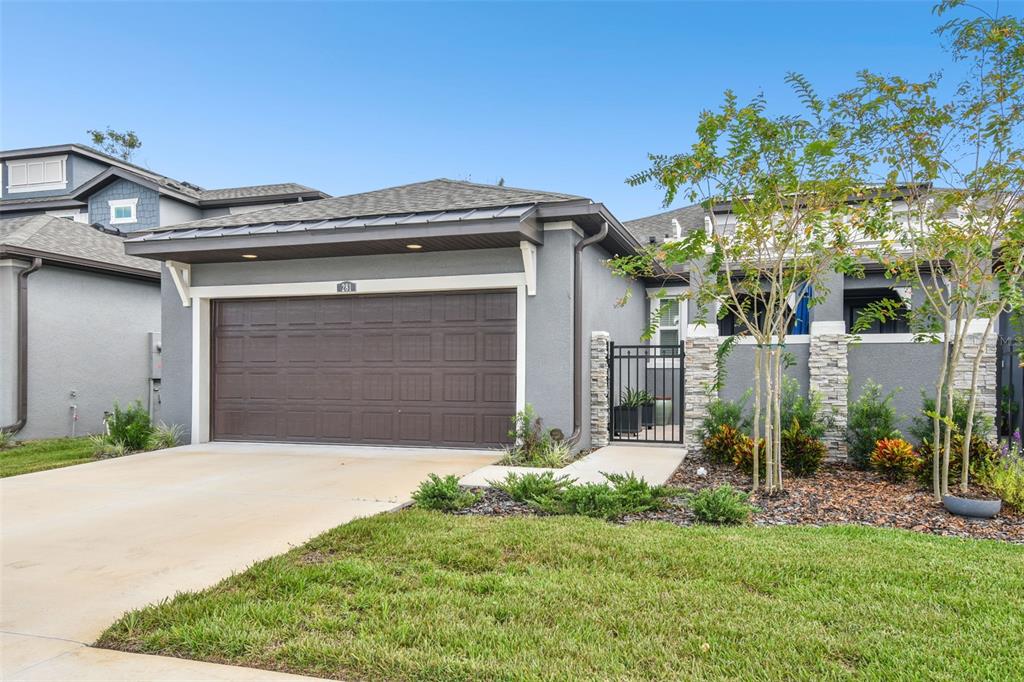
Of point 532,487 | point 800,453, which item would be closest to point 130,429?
point 532,487

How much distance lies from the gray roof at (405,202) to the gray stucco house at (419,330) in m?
0.06

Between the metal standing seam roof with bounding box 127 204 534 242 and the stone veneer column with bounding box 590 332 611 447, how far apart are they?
254 cm

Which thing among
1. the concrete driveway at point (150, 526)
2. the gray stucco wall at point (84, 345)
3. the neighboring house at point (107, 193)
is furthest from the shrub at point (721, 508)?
the neighboring house at point (107, 193)

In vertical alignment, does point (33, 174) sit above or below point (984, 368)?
above

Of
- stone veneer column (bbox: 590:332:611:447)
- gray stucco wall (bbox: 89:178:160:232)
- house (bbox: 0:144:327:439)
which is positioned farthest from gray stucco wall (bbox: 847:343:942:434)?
gray stucco wall (bbox: 89:178:160:232)

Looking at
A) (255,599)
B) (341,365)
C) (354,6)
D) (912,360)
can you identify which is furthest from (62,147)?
(912,360)

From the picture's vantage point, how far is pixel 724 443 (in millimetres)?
8469

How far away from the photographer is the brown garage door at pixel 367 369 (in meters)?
10.2

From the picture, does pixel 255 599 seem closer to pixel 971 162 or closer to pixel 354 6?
pixel 971 162

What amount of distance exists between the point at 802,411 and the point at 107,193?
19239 mm

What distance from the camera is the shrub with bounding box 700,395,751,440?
29.1 feet

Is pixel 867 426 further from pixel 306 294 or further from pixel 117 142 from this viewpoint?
pixel 117 142

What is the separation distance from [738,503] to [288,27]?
13.4 metres

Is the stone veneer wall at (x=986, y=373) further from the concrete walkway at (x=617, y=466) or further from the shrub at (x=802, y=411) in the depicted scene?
the concrete walkway at (x=617, y=466)
